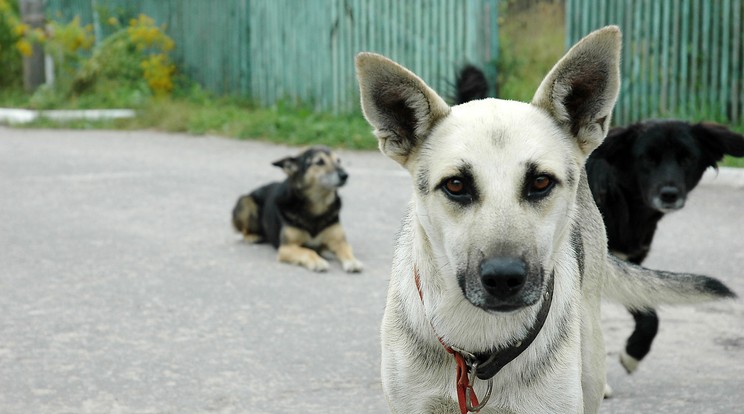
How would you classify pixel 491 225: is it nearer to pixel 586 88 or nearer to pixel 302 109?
pixel 586 88

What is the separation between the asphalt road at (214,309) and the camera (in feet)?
14.8

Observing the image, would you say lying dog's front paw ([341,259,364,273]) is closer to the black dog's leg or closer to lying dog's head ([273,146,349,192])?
lying dog's head ([273,146,349,192])

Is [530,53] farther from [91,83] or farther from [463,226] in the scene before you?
[463,226]

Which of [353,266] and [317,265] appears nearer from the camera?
[353,266]

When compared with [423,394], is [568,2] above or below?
above

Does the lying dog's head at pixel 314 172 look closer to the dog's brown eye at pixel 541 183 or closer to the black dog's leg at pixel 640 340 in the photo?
the black dog's leg at pixel 640 340

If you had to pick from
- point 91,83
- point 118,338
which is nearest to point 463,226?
point 118,338

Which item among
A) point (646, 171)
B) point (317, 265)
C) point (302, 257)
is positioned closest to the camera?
point (646, 171)

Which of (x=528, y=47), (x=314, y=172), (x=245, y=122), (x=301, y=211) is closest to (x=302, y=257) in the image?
(x=301, y=211)

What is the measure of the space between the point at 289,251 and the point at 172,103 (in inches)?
372

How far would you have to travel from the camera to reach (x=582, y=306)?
364cm

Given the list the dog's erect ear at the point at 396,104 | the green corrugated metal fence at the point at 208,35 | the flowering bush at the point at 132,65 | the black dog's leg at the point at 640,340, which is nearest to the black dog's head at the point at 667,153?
the black dog's leg at the point at 640,340

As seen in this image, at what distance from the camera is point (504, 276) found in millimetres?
2727

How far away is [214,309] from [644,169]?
263cm
